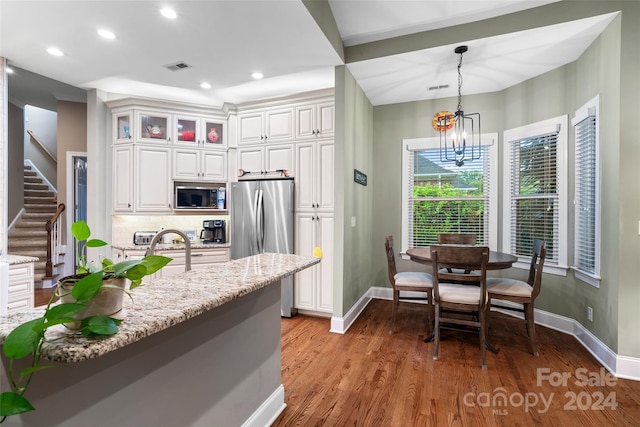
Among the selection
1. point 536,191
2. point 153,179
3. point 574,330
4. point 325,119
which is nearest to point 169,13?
point 325,119

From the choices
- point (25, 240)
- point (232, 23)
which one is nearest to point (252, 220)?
point (232, 23)

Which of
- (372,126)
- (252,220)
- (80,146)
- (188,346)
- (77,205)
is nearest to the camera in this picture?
(188,346)

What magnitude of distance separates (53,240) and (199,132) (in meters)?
3.32

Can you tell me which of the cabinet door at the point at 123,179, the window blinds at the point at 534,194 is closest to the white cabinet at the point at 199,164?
the cabinet door at the point at 123,179

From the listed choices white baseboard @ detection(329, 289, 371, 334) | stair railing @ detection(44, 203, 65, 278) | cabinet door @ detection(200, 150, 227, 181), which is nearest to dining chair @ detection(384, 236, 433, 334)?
white baseboard @ detection(329, 289, 371, 334)

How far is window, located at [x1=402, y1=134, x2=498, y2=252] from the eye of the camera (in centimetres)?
406

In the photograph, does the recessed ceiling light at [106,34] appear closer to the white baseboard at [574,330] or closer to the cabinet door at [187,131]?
the cabinet door at [187,131]

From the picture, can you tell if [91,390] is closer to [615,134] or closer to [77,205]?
[615,134]

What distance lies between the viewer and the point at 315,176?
12.1ft

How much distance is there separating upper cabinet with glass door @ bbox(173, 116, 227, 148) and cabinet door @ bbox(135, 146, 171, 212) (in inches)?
11.6

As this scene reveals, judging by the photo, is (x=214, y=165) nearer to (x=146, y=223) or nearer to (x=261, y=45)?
(x=146, y=223)

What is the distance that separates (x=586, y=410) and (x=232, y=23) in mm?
3782

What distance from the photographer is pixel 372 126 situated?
459 centimetres

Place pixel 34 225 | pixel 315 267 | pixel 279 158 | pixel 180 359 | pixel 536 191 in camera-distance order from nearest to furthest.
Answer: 1. pixel 180 359
2. pixel 536 191
3. pixel 315 267
4. pixel 279 158
5. pixel 34 225
